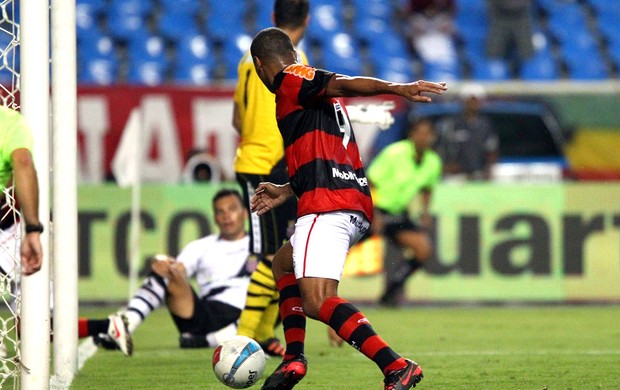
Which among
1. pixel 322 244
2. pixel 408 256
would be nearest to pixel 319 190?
pixel 322 244

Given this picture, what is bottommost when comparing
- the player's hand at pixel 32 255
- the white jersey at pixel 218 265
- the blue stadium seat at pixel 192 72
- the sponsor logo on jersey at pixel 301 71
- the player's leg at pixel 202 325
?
the player's leg at pixel 202 325

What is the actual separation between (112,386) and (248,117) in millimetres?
1998

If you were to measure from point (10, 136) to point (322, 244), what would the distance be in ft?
5.01

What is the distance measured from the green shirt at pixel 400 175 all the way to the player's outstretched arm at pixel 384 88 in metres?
7.91

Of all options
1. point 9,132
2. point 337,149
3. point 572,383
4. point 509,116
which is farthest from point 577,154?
Answer: point 9,132

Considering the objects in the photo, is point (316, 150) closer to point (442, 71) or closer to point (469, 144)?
point (469, 144)

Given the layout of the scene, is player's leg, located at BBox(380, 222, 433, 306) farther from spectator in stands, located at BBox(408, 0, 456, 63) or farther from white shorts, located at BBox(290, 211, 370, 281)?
white shorts, located at BBox(290, 211, 370, 281)

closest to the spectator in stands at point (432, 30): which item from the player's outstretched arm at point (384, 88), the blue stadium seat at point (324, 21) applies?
the blue stadium seat at point (324, 21)

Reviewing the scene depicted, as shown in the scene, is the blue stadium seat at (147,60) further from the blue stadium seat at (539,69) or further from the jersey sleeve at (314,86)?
the jersey sleeve at (314,86)

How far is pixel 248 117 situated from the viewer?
812cm

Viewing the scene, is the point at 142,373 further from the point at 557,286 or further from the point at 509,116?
the point at 509,116

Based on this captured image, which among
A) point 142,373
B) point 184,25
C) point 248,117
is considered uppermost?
point 184,25

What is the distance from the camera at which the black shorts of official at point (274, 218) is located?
8.02 metres

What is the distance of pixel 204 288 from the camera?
9750 mm
